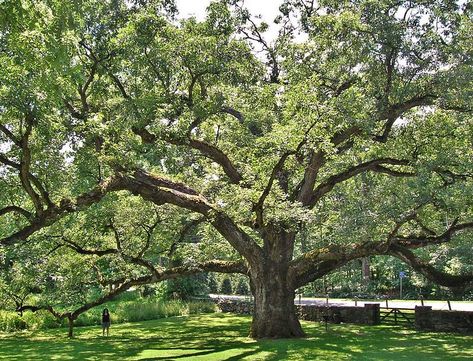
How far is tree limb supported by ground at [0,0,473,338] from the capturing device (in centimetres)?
1283

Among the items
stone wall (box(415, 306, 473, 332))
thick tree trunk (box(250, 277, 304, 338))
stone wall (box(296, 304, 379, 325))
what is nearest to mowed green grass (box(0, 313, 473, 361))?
thick tree trunk (box(250, 277, 304, 338))

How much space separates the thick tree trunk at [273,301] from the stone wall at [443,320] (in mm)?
6321

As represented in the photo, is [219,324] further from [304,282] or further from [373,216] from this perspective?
[373,216]

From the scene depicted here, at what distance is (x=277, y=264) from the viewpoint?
53.6 ft

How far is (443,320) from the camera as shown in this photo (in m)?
19.1

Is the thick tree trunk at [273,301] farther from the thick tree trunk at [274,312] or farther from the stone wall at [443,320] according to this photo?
the stone wall at [443,320]

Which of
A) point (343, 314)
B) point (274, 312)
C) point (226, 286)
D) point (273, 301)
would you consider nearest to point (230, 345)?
point (274, 312)

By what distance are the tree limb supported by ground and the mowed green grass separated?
1.65 metres

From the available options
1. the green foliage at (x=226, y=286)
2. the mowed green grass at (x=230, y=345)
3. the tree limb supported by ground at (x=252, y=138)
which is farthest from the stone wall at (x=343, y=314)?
the green foliage at (x=226, y=286)

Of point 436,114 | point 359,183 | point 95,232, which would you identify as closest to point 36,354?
point 95,232

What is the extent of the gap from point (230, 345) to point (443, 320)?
31.3 ft

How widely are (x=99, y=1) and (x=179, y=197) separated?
627cm

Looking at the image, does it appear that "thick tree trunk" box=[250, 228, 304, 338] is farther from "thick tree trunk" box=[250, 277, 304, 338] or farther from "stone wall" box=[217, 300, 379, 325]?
"stone wall" box=[217, 300, 379, 325]

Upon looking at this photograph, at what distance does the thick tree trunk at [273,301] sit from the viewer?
15.8 metres
